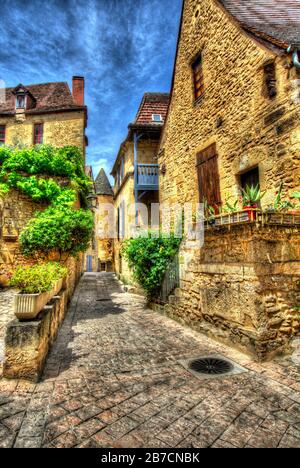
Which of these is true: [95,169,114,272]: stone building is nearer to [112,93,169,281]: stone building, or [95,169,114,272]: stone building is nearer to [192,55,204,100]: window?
[112,93,169,281]: stone building

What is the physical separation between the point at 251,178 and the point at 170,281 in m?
3.69

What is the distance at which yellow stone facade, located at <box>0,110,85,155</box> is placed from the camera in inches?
602

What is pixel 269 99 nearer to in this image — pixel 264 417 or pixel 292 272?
pixel 292 272

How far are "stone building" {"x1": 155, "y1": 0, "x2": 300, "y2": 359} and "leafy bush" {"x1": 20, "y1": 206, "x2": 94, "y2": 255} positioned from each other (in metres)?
3.08

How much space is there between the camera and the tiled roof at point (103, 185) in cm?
2692

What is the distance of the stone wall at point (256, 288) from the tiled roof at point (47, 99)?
1438 centimetres

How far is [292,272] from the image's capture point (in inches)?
176

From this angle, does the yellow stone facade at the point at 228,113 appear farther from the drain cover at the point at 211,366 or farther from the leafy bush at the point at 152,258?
the drain cover at the point at 211,366

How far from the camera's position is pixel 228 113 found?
796 cm

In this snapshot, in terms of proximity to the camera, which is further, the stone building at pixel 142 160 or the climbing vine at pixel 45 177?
the stone building at pixel 142 160

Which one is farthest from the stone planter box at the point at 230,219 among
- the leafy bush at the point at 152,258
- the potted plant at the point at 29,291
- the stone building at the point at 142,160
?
the stone building at the point at 142,160

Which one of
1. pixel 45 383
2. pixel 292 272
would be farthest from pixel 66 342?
pixel 292 272

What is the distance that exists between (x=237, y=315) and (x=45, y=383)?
3.14 meters

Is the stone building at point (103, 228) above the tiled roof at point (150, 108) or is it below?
below
